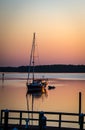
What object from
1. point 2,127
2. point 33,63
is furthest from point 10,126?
point 33,63

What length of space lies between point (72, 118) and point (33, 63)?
20.6 metres

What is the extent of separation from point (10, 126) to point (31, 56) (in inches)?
1315

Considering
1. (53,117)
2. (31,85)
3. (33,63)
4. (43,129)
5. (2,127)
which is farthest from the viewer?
(31,85)

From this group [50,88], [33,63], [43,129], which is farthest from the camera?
[50,88]

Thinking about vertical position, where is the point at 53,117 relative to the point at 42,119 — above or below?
below

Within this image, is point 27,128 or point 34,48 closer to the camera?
point 27,128

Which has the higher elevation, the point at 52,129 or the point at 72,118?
the point at 52,129

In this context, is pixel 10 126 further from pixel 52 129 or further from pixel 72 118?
pixel 72 118

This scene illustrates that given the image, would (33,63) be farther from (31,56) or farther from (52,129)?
(52,129)

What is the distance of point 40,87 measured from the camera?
5506 cm

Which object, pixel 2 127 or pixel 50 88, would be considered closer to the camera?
pixel 2 127

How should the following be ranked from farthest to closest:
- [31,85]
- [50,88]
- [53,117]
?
[50,88], [31,85], [53,117]

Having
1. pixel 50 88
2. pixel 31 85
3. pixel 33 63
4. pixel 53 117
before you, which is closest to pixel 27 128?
pixel 53 117

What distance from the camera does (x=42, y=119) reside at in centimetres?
1133
